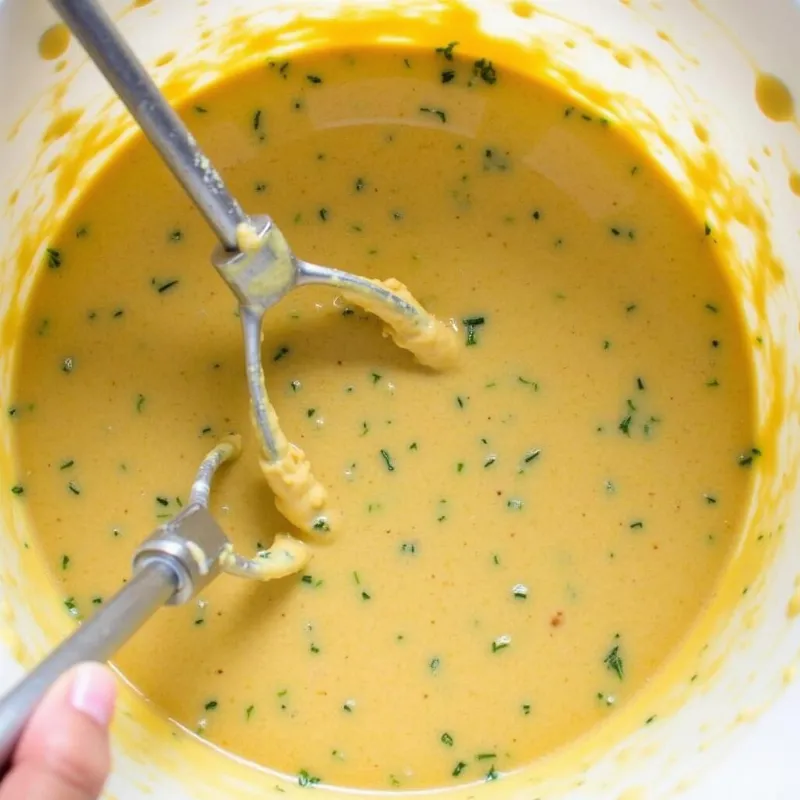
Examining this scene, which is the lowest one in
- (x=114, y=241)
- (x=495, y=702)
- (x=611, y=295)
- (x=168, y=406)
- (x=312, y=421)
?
(x=495, y=702)

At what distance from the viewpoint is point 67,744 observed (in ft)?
2.64

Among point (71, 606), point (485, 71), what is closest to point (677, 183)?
point (485, 71)

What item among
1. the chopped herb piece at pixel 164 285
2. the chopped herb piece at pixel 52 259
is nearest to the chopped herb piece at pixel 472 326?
the chopped herb piece at pixel 164 285

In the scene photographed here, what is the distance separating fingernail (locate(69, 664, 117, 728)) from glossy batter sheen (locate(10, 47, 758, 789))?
590 mm

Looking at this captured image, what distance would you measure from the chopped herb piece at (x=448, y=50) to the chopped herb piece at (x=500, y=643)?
978mm

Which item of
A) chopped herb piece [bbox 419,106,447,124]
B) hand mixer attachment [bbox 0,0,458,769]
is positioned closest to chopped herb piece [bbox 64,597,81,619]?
hand mixer attachment [bbox 0,0,458,769]

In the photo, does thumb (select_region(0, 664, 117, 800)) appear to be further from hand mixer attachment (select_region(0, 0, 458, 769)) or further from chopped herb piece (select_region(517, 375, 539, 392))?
chopped herb piece (select_region(517, 375, 539, 392))

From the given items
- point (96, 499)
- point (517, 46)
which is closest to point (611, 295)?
point (517, 46)

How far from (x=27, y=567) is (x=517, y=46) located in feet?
3.85

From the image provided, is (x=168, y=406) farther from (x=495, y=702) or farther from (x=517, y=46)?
(x=517, y=46)

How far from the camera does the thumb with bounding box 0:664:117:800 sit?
0.78 metres

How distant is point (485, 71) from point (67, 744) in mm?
1282

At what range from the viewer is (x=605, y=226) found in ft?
5.26

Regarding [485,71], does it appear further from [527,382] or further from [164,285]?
[164,285]
